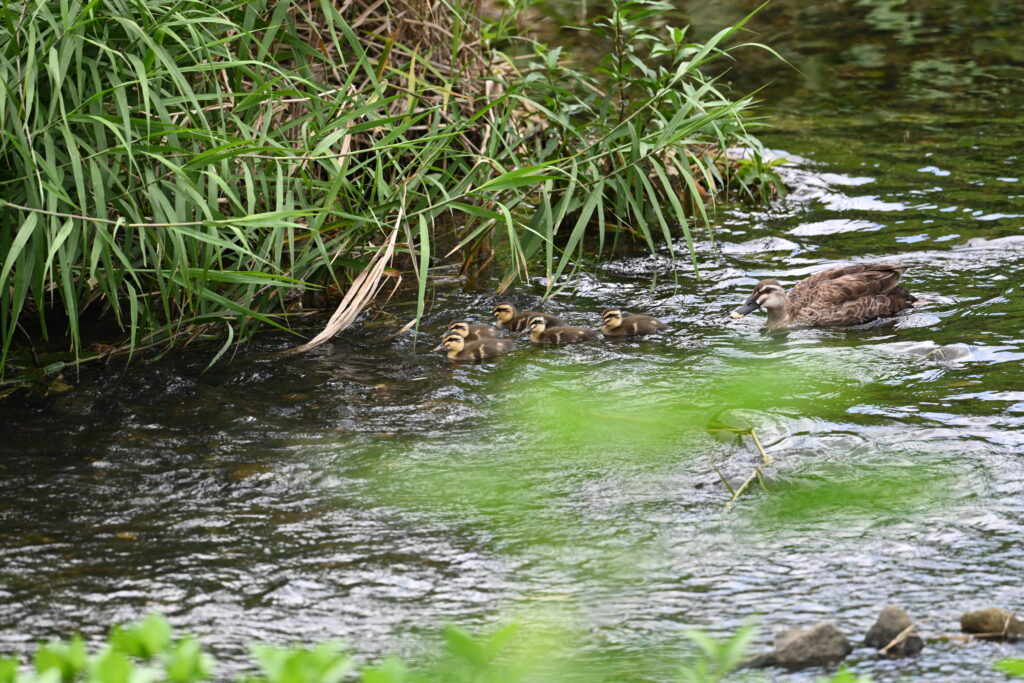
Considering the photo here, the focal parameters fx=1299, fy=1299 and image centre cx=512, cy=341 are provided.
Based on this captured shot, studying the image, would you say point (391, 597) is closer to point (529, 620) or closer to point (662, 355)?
point (529, 620)

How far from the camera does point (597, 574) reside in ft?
14.7

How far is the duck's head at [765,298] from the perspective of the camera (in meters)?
7.25

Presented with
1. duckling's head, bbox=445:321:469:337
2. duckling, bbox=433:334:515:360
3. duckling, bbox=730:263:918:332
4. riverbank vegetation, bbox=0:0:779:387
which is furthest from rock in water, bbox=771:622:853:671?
duckling, bbox=730:263:918:332

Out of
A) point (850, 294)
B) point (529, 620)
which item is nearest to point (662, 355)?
point (850, 294)

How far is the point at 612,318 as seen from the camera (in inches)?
280

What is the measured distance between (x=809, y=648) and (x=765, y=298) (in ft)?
12.3

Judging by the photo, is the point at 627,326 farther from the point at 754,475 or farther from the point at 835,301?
the point at 754,475

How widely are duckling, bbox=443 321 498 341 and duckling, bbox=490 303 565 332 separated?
0.47 ft

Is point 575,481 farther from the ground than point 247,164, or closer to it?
closer to it

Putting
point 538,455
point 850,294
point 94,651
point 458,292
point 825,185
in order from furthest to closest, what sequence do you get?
point 825,185
point 458,292
point 850,294
point 538,455
point 94,651

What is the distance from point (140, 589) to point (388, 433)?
168cm

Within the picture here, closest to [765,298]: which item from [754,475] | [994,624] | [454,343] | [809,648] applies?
[454,343]

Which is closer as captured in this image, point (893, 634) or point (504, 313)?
point (893, 634)

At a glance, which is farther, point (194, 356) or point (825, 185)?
point (825, 185)
